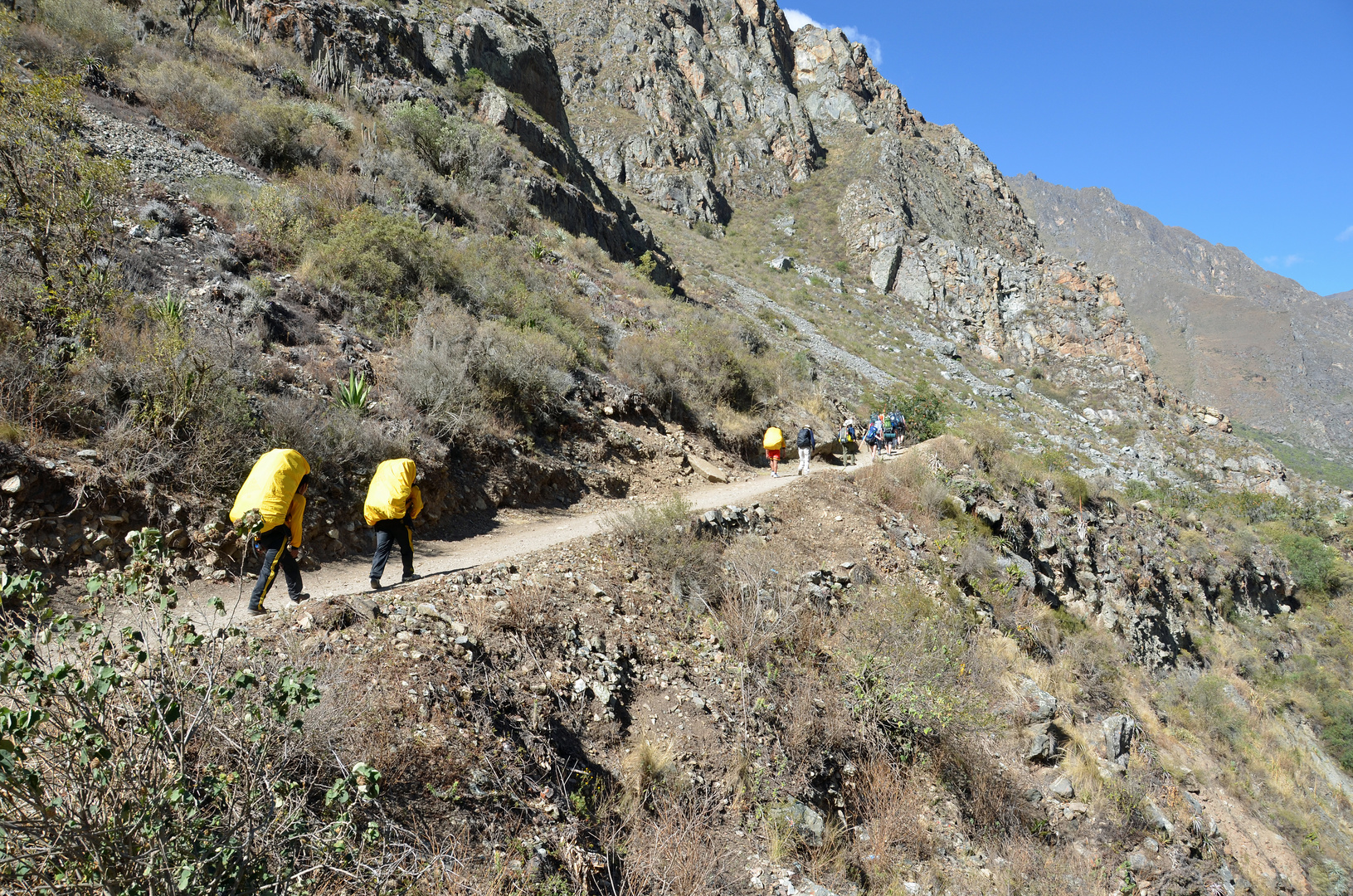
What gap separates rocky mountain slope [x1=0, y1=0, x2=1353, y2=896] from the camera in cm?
371

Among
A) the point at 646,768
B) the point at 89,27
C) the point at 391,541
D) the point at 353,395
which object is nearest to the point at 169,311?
the point at 353,395

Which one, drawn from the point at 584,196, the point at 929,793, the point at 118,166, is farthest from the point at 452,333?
the point at 584,196

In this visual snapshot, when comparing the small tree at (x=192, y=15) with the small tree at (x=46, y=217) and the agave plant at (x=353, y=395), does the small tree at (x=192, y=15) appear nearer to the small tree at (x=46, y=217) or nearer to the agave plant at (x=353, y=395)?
the small tree at (x=46, y=217)

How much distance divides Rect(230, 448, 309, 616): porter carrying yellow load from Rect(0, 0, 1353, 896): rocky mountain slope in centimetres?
55

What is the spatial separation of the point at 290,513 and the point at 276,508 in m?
0.21

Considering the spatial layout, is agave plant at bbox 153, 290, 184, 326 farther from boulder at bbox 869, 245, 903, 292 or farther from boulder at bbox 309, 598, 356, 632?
boulder at bbox 869, 245, 903, 292

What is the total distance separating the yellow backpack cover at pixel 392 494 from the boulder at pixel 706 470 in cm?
690

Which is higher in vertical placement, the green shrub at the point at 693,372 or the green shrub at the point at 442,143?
the green shrub at the point at 442,143

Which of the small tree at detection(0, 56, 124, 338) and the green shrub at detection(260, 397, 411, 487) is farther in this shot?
the green shrub at detection(260, 397, 411, 487)

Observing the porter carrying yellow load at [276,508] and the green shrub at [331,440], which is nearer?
the porter carrying yellow load at [276,508]

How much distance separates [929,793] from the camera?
6121 millimetres

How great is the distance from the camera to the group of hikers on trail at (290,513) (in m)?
4.91

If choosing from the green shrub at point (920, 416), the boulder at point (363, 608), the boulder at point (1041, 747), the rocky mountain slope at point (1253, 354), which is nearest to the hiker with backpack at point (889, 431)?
the green shrub at point (920, 416)

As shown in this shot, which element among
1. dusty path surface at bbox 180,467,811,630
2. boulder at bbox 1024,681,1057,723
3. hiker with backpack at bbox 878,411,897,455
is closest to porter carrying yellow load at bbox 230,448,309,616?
dusty path surface at bbox 180,467,811,630
